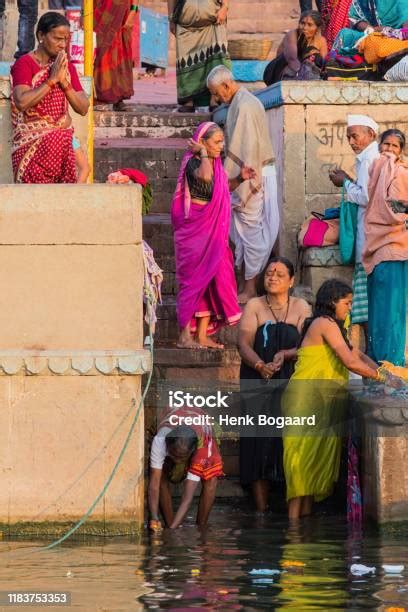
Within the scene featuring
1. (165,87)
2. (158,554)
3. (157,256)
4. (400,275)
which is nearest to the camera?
(158,554)

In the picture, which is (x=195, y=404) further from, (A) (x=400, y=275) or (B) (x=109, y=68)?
(B) (x=109, y=68)

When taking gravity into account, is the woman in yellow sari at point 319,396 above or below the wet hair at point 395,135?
below

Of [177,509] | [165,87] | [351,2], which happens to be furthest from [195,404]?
[165,87]

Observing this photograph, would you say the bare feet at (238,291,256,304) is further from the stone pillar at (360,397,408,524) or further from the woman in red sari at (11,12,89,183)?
the stone pillar at (360,397,408,524)

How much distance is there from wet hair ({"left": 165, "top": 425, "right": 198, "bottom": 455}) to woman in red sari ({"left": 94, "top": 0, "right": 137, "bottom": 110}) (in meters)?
5.75

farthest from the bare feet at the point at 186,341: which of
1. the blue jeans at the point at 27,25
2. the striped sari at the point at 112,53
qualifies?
the blue jeans at the point at 27,25

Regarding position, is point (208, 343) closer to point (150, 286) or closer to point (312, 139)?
point (150, 286)

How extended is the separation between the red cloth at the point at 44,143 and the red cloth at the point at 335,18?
4506mm

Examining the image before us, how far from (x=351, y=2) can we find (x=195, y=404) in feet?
16.6

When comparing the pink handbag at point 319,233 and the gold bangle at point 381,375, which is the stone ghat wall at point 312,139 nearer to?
the pink handbag at point 319,233

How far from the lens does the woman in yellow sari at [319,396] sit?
1226cm

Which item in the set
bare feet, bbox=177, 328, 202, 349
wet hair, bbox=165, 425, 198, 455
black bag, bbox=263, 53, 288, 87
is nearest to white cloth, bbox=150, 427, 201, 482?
wet hair, bbox=165, 425, 198, 455

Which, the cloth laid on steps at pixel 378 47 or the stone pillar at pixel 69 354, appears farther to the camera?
the cloth laid on steps at pixel 378 47

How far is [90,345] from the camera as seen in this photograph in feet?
38.6
